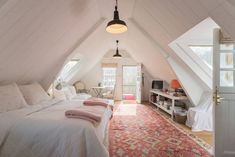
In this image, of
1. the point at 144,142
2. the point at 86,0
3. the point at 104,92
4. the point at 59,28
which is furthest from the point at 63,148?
the point at 104,92

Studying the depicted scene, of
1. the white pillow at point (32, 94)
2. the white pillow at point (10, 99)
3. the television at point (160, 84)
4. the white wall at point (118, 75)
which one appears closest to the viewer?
the white pillow at point (10, 99)

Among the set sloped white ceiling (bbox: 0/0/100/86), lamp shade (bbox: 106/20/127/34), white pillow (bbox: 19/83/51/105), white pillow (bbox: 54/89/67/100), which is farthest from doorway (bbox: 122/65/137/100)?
lamp shade (bbox: 106/20/127/34)

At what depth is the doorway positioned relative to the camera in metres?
9.05

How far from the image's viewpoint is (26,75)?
150 inches

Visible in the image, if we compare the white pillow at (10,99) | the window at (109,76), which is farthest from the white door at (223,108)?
the window at (109,76)

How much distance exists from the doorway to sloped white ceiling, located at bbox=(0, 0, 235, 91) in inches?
178

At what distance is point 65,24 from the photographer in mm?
3145

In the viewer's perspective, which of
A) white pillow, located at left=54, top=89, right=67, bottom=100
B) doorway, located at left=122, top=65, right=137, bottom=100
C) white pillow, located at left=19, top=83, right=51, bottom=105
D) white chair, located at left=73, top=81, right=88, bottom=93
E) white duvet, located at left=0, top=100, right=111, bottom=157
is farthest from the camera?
doorway, located at left=122, top=65, right=137, bottom=100

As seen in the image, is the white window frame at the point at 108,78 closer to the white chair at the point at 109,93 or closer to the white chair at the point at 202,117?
the white chair at the point at 109,93

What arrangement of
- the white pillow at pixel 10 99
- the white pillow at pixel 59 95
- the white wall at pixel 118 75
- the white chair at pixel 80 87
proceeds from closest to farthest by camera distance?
the white pillow at pixel 10 99, the white pillow at pixel 59 95, the white chair at pixel 80 87, the white wall at pixel 118 75

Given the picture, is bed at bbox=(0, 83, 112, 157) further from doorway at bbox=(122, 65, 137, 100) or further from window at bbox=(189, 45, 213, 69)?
doorway at bbox=(122, 65, 137, 100)

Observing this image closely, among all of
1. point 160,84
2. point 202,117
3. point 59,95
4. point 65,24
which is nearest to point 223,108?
point 202,117

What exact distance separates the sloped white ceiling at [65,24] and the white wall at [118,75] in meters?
3.94

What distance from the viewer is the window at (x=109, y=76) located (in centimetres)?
870
